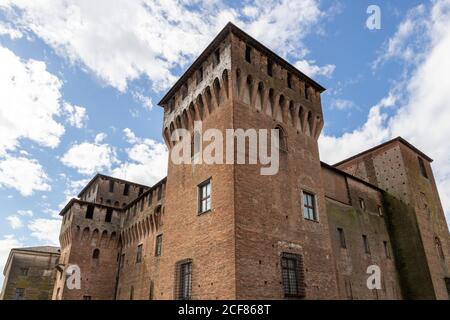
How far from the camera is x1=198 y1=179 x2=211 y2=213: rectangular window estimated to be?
43.0 ft

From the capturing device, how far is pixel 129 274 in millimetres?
27953

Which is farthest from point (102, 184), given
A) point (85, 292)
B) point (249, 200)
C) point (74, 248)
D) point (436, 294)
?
point (436, 294)

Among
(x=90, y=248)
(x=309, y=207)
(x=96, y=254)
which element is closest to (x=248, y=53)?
(x=309, y=207)

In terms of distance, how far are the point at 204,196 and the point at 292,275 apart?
4516 mm

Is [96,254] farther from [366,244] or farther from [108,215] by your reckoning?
[366,244]

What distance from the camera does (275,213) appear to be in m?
12.6

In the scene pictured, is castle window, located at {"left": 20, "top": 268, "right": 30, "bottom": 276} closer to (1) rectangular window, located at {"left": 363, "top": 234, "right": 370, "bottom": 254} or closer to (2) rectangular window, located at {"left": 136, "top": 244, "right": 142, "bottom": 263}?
(2) rectangular window, located at {"left": 136, "top": 244, "right": 142, "bottom": 263}

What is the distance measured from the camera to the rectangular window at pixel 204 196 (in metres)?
13.1

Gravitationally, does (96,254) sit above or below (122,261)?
above

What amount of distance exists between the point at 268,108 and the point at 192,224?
602cm

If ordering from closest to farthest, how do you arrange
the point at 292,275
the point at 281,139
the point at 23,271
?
1. the point at 292,275
2. the point at 281,139
3. the point at 23,271

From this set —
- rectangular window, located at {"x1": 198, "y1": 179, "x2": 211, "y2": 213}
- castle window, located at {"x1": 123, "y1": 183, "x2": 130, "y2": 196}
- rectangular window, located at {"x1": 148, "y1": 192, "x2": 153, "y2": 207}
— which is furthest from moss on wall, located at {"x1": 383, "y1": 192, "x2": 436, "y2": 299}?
castle window, located at {"x1": 123, "y1": 183, "x2": 130, "y2": 196}

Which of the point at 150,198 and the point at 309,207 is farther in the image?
the point at 150,198
